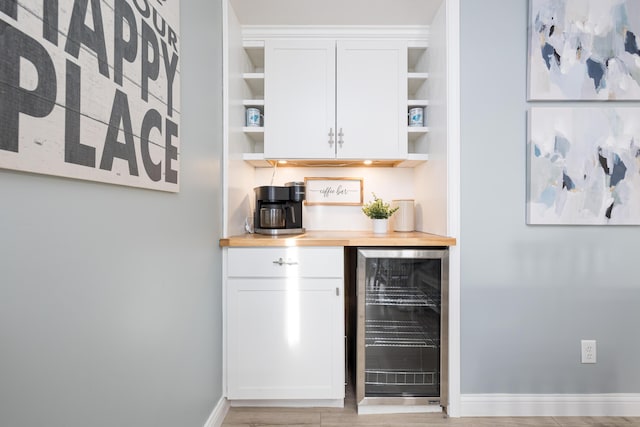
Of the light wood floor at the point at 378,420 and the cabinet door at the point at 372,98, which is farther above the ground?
the cabinet door at the point at 372,98

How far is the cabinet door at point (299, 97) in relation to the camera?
2.08 metres

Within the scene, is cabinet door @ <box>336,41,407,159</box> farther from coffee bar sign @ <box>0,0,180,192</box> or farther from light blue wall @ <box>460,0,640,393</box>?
coffee bar sign @ <box>0,0,180,192</box>

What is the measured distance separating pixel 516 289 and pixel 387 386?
92 centimetres

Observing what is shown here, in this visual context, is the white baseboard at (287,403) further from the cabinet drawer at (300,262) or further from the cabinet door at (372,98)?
the cabinet door at (372,98)

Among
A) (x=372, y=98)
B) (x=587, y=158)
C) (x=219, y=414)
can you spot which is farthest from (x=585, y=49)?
(x=219, y=414)

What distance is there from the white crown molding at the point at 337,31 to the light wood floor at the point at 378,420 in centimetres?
231

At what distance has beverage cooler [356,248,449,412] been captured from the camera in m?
1.83

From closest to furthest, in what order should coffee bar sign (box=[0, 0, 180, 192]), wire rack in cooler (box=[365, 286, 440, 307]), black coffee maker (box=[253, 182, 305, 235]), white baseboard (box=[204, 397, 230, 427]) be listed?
1. coffee bar sign (box=[0, 0, 180, 192])
2. white baseboard (box=[204, 397, 230, 427])
3. wire rack in cooler (box=[365, 286, 440, 307])
4. black coffee maker (box=[253, 182, 305, 235])

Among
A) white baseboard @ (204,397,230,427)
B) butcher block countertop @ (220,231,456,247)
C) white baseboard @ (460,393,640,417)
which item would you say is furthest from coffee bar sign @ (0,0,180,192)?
white baseboard @ (460,393,640,417)

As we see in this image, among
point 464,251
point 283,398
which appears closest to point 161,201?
point 283,398

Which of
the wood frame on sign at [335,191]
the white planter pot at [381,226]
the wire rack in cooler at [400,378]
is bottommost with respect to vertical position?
the wire rack in cooler at [400,378]

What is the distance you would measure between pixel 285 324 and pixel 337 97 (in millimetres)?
1441

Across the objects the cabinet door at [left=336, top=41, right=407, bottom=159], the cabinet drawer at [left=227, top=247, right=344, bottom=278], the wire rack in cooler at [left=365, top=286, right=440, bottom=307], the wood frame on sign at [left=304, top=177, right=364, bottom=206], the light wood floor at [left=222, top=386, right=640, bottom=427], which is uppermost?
the cabinet door at [left=336, top=41, right=407, bottom=159]

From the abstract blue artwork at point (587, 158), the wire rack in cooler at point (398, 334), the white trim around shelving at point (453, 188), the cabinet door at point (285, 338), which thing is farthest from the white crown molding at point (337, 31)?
the wire rack in cooler at point (398, 334)
